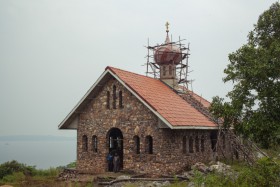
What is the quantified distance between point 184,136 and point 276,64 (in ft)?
27.8

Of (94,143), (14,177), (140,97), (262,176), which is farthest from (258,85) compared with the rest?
(14,177)

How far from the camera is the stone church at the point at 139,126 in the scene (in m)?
21.2

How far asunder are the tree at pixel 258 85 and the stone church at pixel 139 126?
4.30 meters

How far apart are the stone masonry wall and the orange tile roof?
0.69 meters

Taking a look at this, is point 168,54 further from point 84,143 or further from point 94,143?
point 84,143

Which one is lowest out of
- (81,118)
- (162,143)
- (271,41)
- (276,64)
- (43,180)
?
(43,180)

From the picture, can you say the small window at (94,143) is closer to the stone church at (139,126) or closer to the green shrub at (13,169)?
the stone church at (139,126)

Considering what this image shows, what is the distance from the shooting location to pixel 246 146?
1022 inches

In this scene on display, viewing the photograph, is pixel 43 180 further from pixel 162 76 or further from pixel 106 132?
pixel 162 76

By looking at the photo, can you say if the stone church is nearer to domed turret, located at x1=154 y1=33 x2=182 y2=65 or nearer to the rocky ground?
the rocky ground

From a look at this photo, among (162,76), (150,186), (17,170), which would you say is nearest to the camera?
(150,186)

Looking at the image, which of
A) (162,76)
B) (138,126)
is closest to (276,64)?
(138,126)

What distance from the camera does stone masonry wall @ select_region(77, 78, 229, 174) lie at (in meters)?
21.2

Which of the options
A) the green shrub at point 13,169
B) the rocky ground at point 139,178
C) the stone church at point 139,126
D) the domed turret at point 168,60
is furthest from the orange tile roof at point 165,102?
the green shrub at point 13,169
